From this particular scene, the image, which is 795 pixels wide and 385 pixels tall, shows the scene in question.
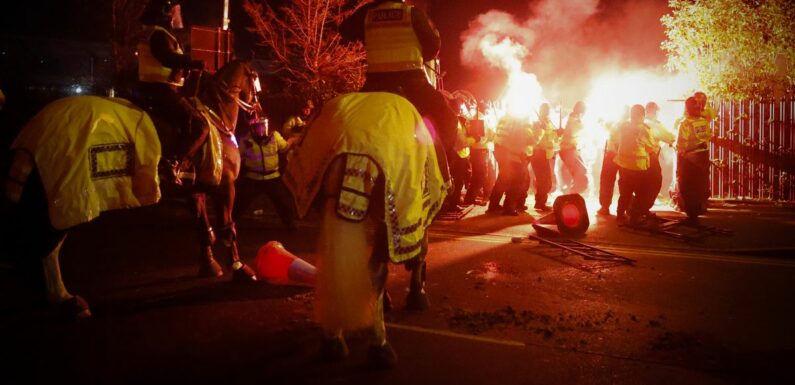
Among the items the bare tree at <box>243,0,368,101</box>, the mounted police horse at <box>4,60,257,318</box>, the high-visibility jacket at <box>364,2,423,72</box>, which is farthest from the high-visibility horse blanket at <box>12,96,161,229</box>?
the bare tree at <box>243,0,368,101</box>

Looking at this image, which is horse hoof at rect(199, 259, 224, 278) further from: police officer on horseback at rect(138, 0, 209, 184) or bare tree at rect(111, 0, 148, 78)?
bare tree at rect(111, 0, 148, 78)

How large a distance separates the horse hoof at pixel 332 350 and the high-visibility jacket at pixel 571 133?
1029cm

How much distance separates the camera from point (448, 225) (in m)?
10.2

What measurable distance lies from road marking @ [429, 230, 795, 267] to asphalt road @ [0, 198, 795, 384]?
6 centimetres

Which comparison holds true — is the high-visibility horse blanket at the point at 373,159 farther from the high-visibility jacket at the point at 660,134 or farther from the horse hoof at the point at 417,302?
the high-visibility jacket at the point at 660,134

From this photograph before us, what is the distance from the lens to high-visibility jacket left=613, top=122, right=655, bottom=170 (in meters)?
10.3

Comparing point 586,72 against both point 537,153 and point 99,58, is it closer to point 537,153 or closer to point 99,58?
point 537,153

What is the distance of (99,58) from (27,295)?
102ft

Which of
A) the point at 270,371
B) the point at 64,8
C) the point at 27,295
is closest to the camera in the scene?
the point at 270,371

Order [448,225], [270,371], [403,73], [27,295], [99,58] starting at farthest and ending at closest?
[99,58]
[448,225]
[27,295]
[403,73]
[270,371]

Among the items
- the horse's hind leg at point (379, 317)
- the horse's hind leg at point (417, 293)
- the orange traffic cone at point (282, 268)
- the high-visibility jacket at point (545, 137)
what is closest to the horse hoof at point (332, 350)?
the horse's hind leg at point (379, 317)

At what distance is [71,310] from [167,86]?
211 cm

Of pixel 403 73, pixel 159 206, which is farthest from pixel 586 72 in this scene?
pixel 403 73

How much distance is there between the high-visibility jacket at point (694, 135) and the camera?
1028 centimetres
